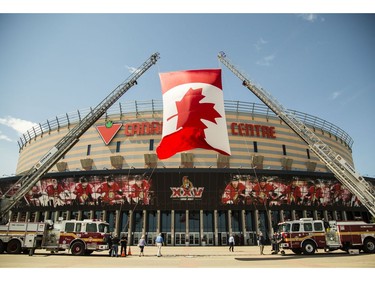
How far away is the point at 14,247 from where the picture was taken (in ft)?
71.8

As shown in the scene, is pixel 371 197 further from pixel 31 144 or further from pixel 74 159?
pixel 31 144

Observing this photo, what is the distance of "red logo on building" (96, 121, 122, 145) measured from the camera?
152ft

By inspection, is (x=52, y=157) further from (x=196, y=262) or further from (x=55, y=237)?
(x=196, y=262)

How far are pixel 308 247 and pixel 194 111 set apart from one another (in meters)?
A: 15.9

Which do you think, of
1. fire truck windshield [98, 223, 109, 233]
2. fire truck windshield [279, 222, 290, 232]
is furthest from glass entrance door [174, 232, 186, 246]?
fire truck windshield [279, 222, 290, 232]

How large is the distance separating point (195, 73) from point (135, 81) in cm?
1170

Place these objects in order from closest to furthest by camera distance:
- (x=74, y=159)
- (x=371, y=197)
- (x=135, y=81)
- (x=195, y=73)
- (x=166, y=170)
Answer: (x=371, y=197) → (x=195, y=73) → (x=135, y=81) → (x=166, y=170) → (x=74, y=159)

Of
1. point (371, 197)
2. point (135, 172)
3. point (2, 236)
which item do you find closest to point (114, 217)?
point (135, 172)

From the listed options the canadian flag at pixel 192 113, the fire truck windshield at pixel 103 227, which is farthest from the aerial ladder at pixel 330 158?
the fire truck windshield at pixel 103 227

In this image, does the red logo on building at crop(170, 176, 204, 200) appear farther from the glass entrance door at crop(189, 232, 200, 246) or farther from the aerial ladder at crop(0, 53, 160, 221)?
the aerial ladder at crop(0, 53, 160, 221)

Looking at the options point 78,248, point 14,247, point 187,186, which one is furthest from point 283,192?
point 14,247

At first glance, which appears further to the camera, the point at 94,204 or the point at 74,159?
the point at 74,159

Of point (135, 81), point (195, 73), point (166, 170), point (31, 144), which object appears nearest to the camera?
point (195, 73)

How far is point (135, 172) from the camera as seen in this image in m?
40.8
